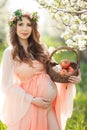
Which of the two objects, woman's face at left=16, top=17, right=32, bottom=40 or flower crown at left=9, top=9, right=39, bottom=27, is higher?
flower crown at left=9, top=9, right=39, bottom=27

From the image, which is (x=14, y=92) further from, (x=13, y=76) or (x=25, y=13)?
(x=25, y=13)

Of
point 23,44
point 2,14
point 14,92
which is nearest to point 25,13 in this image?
→ point 23,44

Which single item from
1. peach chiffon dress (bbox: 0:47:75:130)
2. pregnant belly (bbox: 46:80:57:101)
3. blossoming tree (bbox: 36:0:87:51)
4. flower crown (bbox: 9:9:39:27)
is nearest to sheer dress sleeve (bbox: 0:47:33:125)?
peach chiffon dress (bbox: 0:47:75:130)

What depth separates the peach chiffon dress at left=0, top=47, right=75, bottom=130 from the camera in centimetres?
855

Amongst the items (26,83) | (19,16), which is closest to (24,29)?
(19,16)

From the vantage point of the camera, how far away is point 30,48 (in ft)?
28.6

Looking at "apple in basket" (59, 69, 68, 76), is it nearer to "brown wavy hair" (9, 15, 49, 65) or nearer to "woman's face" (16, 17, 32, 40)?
"brown wavy hair" (9, 15, 49, 65)

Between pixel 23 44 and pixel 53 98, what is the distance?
681mm

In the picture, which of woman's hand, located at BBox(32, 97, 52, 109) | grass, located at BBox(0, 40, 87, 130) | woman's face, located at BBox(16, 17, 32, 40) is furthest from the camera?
grass, located at BBox(0, 40, 87, 130)

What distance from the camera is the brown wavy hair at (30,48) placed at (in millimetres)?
8586

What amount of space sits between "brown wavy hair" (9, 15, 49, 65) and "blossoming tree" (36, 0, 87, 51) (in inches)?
31.1

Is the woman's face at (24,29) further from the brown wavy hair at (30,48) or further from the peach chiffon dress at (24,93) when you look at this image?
the peach chiffon dress at (24,93)

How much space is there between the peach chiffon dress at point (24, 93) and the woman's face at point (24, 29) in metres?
0.22

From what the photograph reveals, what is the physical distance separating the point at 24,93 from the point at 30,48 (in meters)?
0.52
